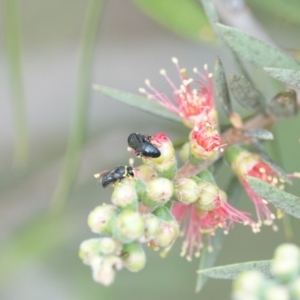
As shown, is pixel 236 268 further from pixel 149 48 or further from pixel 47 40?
pixel 47 40

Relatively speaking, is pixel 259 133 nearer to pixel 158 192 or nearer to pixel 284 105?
pixel 284 105

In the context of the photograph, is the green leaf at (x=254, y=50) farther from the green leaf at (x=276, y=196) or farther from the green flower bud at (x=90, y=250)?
the green flower bud at (x=90, y=250)

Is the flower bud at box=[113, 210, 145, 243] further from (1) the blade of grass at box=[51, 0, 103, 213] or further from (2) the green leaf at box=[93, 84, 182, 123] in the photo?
(1) the blade of grass at box=[51, 0, 103, 213]

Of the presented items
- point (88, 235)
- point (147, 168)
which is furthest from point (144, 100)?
point (88, 235)

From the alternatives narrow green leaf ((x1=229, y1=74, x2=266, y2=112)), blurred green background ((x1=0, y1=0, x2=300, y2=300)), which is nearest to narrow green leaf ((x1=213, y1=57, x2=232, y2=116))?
narrow green leaf ((x1=229, y1=74, x2=266, y2=112))

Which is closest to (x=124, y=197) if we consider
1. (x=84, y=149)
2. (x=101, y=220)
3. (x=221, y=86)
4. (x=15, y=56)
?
(x=101, y=220)
